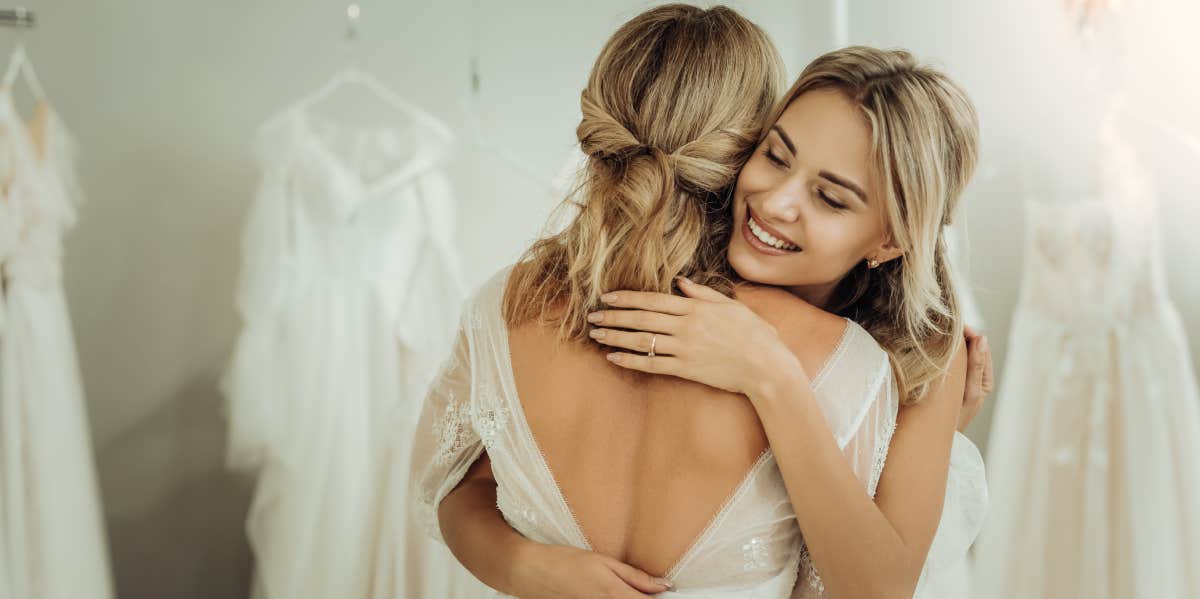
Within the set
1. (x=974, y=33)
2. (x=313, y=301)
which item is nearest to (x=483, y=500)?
(x=313, y=301)

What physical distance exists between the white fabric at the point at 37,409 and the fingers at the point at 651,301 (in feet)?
4.82

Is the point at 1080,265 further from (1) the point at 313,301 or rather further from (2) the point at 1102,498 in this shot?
(1) the point at 313,301

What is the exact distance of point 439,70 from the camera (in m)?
2.77

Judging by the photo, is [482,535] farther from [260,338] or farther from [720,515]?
[260,338]

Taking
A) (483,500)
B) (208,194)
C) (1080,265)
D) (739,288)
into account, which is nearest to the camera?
(739,288)

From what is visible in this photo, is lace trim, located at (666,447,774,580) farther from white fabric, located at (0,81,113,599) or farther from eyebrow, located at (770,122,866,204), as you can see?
white fabric, located at (0,81,113,599)

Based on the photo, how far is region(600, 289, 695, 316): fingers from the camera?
1.12 metres

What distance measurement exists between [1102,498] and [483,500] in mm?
1090

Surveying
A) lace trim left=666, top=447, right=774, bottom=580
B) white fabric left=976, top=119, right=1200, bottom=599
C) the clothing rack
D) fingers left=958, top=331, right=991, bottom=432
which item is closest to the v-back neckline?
lace trim left=666, top=447, right=774, bottom=580

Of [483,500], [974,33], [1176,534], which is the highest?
[974,33]

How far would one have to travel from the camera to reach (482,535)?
1.26 meters

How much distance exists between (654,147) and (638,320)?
0.68ft

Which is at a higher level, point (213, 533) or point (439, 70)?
point (439, 70)

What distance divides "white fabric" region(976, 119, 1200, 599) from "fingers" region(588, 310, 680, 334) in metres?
0.98
